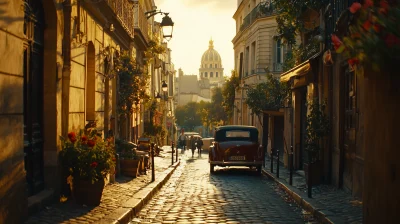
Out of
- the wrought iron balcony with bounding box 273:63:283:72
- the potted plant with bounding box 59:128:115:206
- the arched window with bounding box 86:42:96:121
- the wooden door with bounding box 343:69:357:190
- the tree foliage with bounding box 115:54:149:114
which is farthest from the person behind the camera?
the wrought iron balcony with bounding box 273:63:283:72

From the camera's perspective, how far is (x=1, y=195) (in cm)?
726

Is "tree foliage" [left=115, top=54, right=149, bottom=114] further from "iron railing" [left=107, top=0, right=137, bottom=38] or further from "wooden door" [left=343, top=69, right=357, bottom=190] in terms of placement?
"wooden door" [left=343, top=69, right=357, bottom=190]

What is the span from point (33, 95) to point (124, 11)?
28.2 feet

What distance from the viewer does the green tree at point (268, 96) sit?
2897cm

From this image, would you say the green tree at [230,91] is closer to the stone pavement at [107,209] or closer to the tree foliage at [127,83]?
the tree foliage at [127,83]

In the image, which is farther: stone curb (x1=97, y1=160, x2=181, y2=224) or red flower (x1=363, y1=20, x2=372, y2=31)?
stone curb (x1=97, y1=160, x2=181, y2=224)

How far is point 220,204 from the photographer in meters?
12.0

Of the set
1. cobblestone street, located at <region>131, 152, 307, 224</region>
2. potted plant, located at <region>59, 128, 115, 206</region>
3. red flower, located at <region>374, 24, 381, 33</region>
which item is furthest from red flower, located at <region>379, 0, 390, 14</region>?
potted plant, located at <region>59, 128, 115, 206</region>

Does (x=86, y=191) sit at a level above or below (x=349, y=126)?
below

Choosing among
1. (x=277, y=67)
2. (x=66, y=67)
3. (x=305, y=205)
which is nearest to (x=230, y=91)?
(x=277, y=67)

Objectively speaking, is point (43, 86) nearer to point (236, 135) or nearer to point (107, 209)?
point (107, 209)

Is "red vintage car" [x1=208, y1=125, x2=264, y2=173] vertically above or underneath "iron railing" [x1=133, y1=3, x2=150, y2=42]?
underneath

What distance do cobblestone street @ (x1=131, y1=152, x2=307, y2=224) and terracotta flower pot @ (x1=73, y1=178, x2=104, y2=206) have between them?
78 centimetres

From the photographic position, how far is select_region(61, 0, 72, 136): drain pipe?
10797mm
